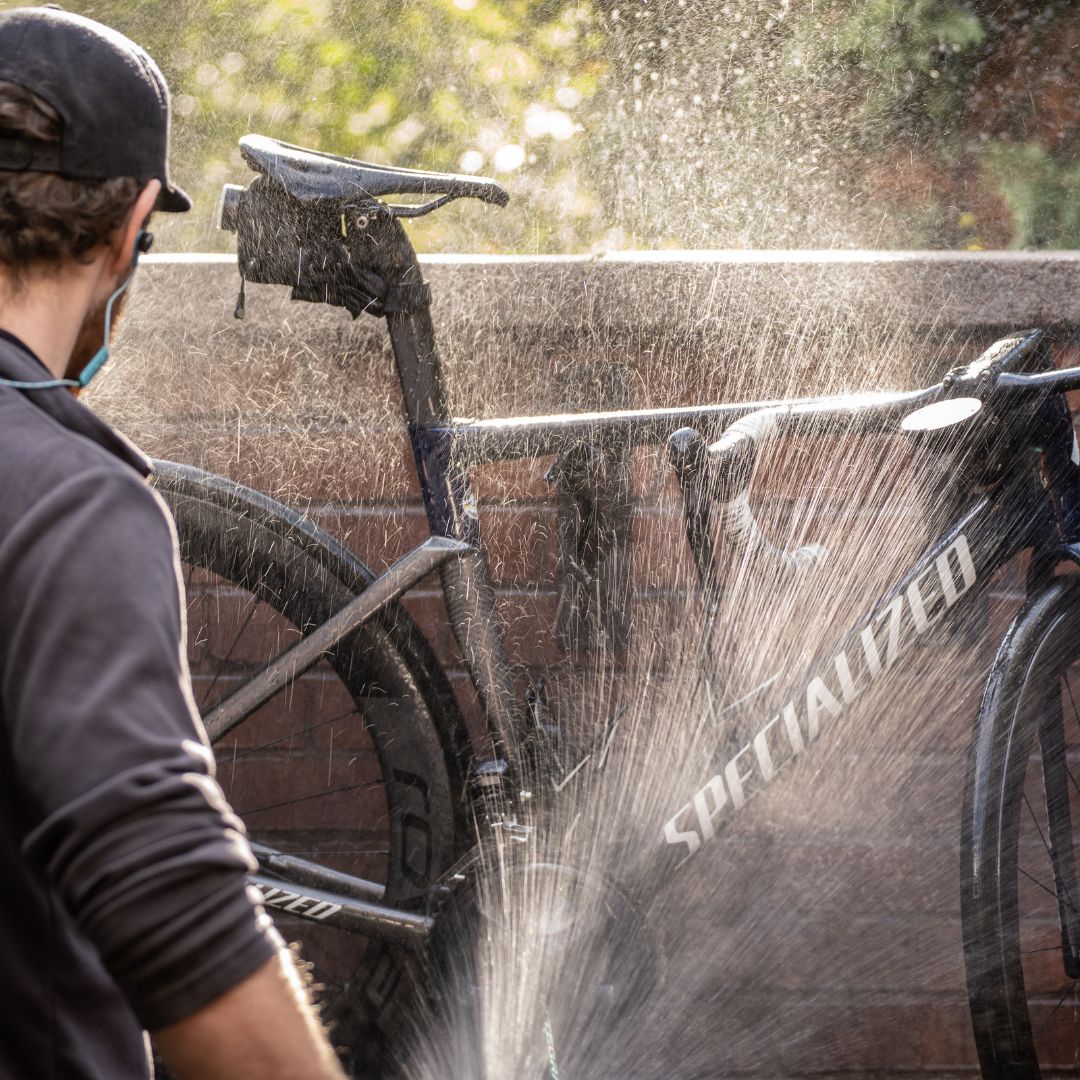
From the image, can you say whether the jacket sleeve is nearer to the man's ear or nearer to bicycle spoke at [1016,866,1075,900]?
the man's ear

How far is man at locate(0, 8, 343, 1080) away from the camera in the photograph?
0.70m

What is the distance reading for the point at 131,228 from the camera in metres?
0.97

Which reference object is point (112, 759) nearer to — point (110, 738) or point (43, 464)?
point (110, 738)

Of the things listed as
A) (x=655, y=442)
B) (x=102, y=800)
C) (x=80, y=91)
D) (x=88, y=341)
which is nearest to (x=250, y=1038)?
(x=102, y=800)

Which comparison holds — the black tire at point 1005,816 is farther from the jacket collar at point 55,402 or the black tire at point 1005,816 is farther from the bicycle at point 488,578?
the jacket collar at point 55,402

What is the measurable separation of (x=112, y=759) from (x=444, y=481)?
1.01 m

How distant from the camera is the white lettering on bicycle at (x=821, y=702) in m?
1.66

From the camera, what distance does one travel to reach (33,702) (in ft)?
2.30

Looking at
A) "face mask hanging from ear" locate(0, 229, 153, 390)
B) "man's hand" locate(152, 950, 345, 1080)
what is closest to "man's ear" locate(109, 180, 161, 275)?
"face mask hanging from ear" locate(0, 229, 153, 390)

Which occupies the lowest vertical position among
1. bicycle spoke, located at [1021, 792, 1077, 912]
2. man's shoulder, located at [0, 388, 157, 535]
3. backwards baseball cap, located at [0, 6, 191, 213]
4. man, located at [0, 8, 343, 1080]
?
bicycle spoke, located at [1021, 792, 1077, 912]

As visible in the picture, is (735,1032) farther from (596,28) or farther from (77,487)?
(596,28)

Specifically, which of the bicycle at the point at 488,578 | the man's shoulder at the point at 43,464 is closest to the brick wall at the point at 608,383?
the bicycle at the point at 488,578

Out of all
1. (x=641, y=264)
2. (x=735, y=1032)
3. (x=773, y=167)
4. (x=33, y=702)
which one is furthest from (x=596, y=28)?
(x=33, y=702)

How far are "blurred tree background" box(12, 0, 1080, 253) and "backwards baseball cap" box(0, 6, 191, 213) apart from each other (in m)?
1.49
